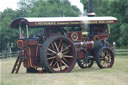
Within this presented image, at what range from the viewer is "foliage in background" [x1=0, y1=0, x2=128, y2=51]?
118 feet

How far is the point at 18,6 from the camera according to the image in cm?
6531

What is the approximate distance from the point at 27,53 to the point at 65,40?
67.5 inches

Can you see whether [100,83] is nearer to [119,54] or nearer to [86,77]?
[86,77]

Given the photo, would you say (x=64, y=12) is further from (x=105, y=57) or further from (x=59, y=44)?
(x=59, y=44)

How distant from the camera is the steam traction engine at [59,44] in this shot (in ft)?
48.2

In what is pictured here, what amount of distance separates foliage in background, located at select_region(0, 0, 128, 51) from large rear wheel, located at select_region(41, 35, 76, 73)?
2033 cm

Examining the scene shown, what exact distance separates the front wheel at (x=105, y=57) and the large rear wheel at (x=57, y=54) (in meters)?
1.96

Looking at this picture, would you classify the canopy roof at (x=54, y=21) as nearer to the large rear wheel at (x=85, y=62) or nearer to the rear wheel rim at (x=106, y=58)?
the rear wheel rim at (x=106, y=58)

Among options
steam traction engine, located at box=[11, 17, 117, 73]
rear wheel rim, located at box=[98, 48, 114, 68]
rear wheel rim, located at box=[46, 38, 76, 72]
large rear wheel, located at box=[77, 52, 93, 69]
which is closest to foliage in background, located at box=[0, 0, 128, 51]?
large rear wheel, located at box=[77, 52, 93, 69]

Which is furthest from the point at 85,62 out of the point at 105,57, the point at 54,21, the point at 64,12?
the point at 64,12

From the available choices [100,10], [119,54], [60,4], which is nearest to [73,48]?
[119,54]

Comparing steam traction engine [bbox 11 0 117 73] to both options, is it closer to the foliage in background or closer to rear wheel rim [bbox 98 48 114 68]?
rear wheel rim [bbox 98 48 114 68]

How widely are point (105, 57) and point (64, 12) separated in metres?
32.4

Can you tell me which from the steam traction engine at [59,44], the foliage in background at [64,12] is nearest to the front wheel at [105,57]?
the steam traction engine at [59,44]
